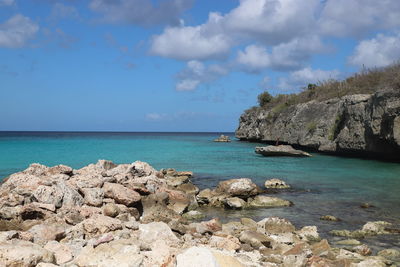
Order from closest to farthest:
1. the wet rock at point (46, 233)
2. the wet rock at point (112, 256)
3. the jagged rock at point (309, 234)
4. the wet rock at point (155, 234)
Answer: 1. the wet rock at point (112, 256)
2. the wet rock at point (46, 233)
3. the wet rock at point (155, 234)
4. the jagged rock at point (309, 234)

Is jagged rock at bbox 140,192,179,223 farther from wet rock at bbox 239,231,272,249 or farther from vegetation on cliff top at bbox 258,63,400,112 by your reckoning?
vegetation on cliff top at bbox 258,63,400,112

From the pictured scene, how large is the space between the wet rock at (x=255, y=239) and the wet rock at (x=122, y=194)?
442 cm

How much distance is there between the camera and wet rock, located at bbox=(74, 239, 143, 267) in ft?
21.0

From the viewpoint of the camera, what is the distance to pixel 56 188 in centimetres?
1199

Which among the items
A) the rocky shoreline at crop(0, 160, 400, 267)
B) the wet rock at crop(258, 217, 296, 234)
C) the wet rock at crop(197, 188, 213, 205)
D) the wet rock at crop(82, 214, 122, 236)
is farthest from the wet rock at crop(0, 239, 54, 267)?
the wet rock at crop(197, 188, 213, 205)

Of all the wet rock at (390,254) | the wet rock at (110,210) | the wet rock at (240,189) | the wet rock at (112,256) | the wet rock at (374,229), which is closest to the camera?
the wet rock at (112,256)

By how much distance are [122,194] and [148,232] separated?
404 cm

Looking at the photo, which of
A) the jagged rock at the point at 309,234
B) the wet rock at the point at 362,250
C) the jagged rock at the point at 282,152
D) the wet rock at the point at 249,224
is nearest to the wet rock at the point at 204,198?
the wet rock at the point at 249,224

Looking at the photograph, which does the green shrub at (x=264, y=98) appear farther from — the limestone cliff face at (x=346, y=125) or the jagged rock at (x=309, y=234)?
the jagged rock at (x=309, y=234)

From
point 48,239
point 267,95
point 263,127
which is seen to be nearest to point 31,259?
point 48,239

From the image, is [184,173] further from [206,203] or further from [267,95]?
[267,95]

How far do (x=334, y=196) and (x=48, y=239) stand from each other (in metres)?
12.0

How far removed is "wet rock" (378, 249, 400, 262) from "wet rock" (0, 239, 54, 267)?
22.5 feet

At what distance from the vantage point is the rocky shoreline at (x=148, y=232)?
668cm
